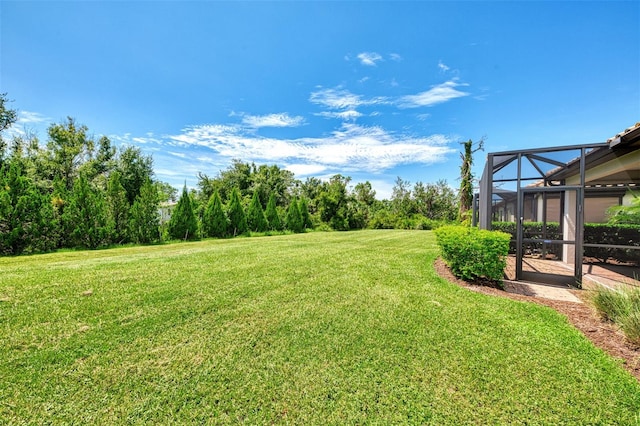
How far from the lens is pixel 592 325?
334cm

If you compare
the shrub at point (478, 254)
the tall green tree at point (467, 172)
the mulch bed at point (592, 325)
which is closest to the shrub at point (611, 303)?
the mulch bed at point (592, 325)

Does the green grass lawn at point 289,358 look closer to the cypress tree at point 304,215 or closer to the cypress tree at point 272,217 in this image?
the cypress tree at point 272,217

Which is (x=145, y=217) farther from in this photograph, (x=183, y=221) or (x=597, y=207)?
(x=597, y=207)

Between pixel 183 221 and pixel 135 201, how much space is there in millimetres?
2247

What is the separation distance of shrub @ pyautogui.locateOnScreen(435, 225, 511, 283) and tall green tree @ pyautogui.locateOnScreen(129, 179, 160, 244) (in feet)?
38.3

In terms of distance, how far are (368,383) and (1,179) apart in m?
11.7

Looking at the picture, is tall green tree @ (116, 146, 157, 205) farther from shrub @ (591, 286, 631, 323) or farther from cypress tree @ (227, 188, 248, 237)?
A: shrub @ (591, 286, 631, 323)

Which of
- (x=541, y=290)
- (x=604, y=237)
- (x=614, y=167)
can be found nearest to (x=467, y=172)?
(x=604, y=237)

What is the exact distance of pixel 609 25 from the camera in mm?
6277

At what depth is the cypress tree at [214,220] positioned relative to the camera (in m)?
14.0

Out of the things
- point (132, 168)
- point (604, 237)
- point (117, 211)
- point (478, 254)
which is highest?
point (132, 168)

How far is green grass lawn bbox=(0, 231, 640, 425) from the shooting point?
1884 mm

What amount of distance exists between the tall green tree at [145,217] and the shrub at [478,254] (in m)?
11.7

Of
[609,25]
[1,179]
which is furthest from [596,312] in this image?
[1,179]
